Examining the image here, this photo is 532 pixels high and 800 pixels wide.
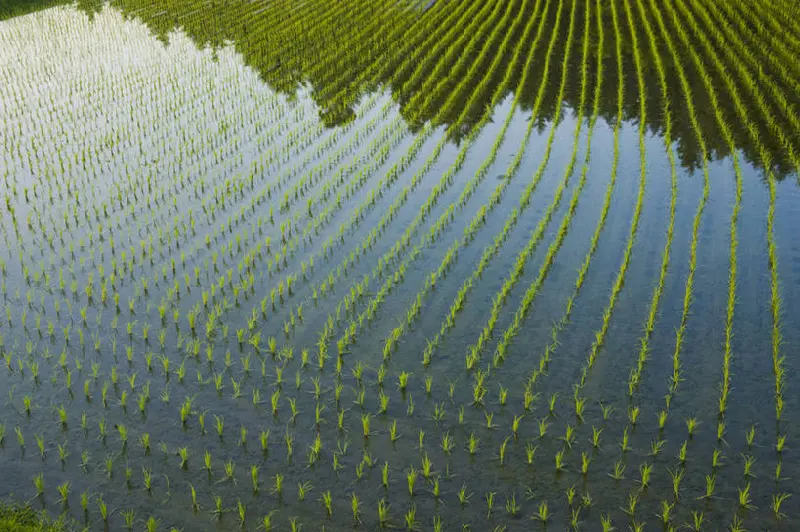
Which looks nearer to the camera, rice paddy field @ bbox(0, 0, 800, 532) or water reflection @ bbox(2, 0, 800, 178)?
rice paddy field @ bbox(0, 0, 800, 532)

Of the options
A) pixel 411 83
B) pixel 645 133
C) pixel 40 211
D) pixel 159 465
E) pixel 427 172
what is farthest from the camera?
pixel 411 83

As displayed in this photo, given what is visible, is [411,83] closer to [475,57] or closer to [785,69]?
[475,57]

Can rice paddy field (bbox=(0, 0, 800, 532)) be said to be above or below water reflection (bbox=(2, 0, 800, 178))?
below

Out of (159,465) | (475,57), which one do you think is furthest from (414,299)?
(475,57)

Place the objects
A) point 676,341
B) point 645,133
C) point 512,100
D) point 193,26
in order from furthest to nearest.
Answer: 1. point 193,26
2. point 512,100
3. point 645,133
4. point 676,341
